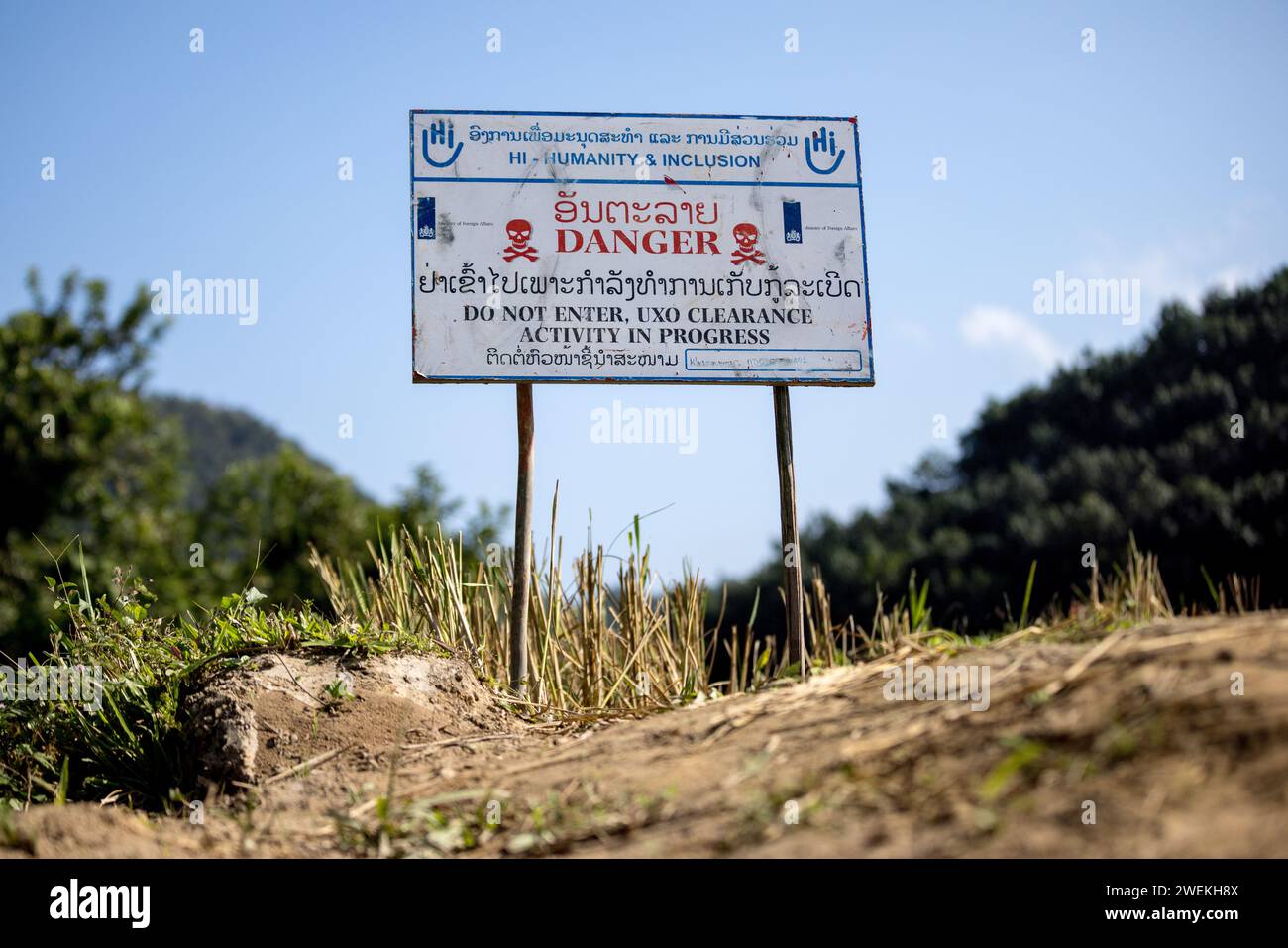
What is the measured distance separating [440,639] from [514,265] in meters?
2.06

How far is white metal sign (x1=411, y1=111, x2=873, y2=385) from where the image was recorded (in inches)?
250

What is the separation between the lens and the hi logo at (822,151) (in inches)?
266

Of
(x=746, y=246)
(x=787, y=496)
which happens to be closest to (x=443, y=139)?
(x=746, y=246)

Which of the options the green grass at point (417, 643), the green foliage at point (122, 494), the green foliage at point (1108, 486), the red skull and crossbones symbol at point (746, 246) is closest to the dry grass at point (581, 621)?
the green grass at point (417, 643)

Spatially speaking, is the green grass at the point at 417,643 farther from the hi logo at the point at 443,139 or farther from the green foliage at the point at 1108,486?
the green foliage at the point at 1108,486

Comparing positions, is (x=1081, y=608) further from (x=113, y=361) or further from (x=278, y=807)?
(x=113, y=361)

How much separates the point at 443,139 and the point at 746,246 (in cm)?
178

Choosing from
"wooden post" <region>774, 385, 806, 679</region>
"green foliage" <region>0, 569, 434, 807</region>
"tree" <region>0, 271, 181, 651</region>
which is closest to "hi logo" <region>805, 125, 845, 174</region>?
"wooden post" <region>774, 385, 806, 679</region>

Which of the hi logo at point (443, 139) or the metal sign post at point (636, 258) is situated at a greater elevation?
the hi logo at point (443, 139)

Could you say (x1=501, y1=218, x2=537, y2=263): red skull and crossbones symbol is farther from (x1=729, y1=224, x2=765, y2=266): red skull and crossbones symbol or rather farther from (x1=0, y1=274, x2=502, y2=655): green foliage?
(x1=0, y1=274, x2=502, y2=655): green foliage

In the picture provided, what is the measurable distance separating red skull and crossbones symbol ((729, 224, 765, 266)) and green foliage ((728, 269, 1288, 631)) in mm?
15202

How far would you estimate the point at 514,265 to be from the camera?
253 inches

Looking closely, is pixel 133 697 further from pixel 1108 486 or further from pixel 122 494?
pixel 1108 486
